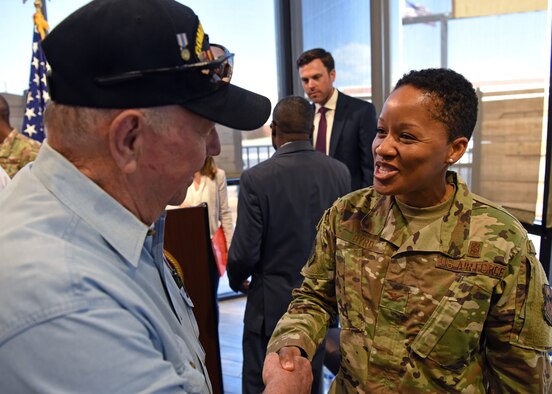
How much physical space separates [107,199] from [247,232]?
1484mm

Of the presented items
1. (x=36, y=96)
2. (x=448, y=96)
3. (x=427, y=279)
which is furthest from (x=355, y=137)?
(x=36, y=96)

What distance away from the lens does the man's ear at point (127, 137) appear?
669 mm

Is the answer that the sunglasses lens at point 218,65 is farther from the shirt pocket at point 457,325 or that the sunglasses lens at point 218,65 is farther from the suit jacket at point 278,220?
the suit jacket at point 278,220

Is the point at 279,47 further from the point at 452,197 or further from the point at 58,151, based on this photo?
the point at 58,151

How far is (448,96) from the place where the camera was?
1158 millimetres

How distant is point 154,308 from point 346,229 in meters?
0.68

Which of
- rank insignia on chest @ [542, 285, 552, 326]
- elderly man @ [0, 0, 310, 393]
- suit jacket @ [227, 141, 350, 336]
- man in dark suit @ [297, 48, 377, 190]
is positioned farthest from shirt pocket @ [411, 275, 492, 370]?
man in dark suit @ [297, 48, 377, 190]

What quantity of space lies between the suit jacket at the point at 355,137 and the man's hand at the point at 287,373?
86.5 inches

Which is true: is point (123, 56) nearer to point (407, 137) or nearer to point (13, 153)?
point (407, 137)

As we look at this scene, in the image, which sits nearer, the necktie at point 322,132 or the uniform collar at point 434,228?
the uniform collar at point 434,228

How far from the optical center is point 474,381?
1104 millimetres

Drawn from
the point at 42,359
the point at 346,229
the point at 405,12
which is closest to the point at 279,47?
the point at 405,12

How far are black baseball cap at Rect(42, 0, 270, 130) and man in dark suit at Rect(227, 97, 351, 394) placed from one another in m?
1.42

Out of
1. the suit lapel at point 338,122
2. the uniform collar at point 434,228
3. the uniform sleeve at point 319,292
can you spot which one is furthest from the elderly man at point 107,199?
the suit lapel at point 338,122
